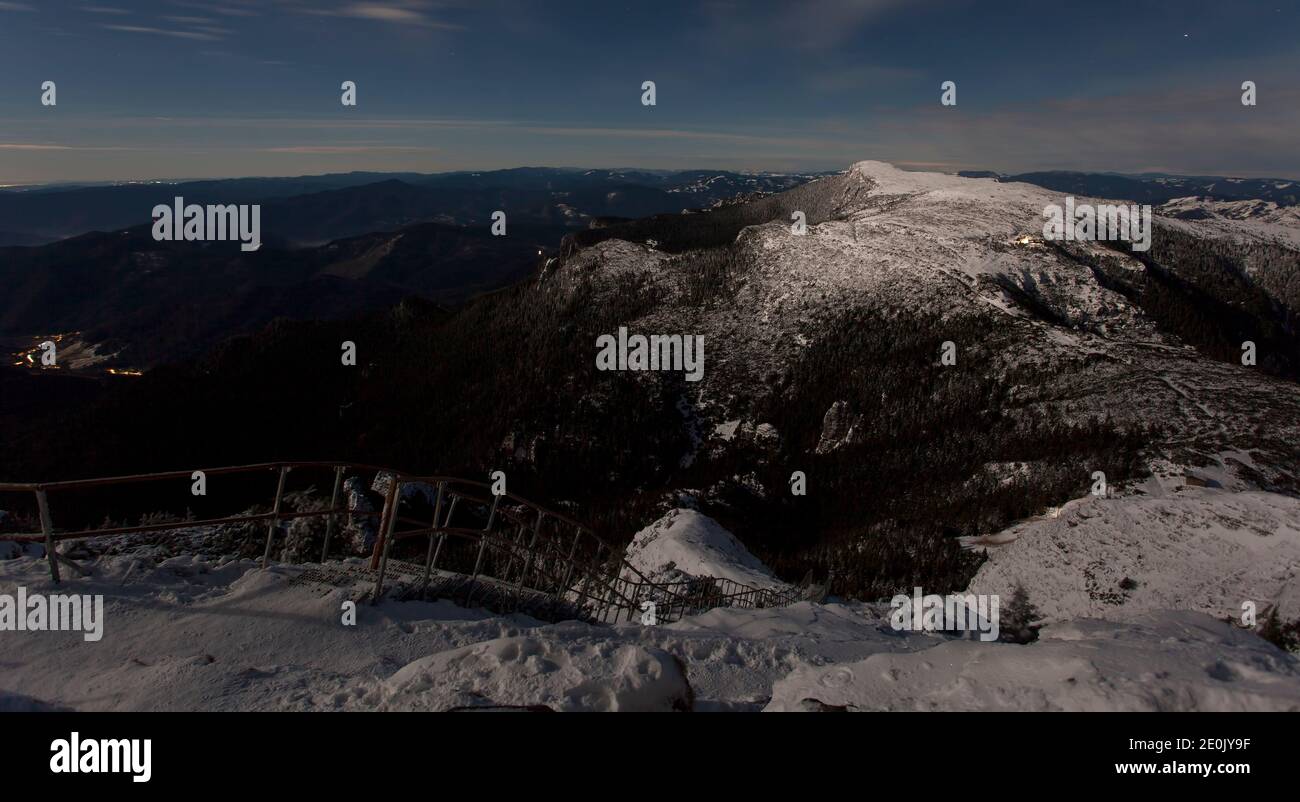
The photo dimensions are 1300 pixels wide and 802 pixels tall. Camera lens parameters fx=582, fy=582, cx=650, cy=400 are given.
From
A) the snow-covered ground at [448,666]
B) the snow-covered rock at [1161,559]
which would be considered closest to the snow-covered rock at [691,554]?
the snow-covered rock at [1161,559]

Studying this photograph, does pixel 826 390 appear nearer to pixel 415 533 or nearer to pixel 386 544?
pixel 415 533

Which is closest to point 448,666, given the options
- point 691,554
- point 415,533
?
point 415,533

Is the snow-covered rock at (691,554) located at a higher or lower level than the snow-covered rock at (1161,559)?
lower

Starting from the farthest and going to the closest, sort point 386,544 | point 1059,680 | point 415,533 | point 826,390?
point 826,390, point 415,533, point 386,544, point 1059,680

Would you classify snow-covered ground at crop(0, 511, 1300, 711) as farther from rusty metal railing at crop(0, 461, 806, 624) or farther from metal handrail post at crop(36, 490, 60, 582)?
rusty metal railing at crop(0, 461, 806, 624)

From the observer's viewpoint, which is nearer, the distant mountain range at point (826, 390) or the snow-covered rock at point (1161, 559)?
the snow-covered rock at point (1161, 559)

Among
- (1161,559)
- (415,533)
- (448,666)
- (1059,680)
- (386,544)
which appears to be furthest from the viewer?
(1161,559)

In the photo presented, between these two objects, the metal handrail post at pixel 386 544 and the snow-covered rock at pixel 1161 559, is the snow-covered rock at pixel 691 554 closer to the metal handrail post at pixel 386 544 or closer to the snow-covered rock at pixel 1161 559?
the snow-covered rock at pixel 1161 559

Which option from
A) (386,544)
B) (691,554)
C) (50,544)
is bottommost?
(691,554)

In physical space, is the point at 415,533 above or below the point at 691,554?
above
